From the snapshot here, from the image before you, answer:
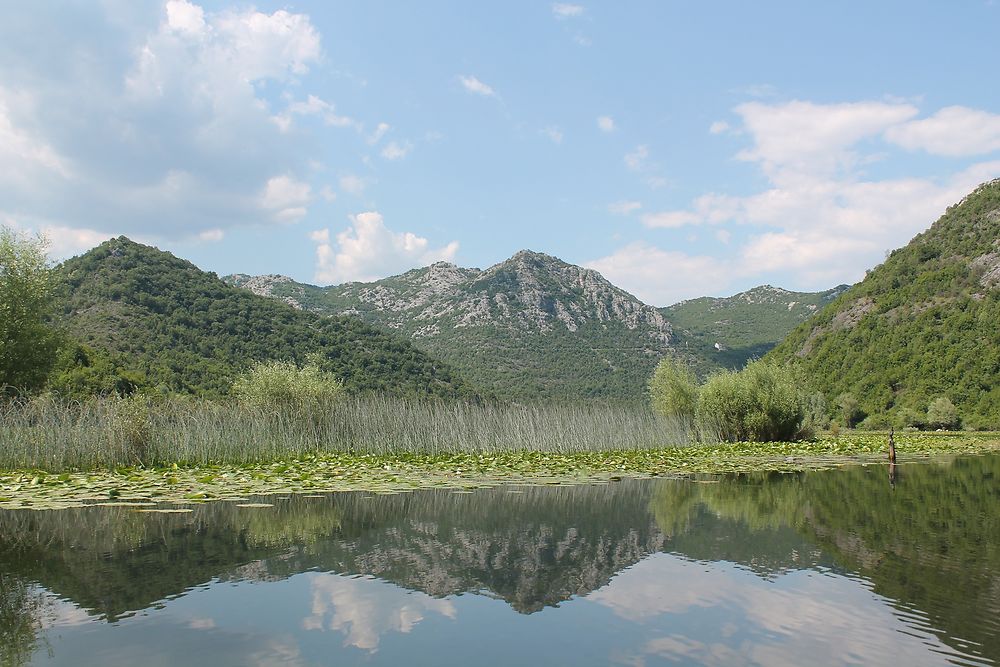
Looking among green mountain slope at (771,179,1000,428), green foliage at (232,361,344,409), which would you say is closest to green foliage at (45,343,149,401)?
green foliage at (232,361,344,409)

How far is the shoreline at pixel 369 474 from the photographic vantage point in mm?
11586

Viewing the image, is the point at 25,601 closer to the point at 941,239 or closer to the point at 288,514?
the point at 288,514

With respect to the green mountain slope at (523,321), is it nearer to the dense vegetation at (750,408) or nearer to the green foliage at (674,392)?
the green foliage at (674,392)

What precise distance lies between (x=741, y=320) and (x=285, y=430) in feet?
487

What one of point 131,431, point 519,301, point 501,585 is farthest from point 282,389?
point 519,301

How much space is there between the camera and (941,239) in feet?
242

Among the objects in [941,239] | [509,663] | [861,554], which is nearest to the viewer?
[509,663]

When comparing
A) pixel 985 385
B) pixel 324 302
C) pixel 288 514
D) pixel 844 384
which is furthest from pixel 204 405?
pixel 324 302

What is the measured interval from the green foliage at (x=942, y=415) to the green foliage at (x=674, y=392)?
90.1 ft

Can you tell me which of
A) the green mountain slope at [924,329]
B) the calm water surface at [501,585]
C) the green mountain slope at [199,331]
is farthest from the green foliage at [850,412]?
the calm water surface at [501,585]

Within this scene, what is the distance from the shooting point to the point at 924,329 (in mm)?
63156

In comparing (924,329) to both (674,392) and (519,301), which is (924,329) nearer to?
(674,392)

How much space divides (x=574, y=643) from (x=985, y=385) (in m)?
62.9

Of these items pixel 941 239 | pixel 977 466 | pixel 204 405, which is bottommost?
pixel 977 466
